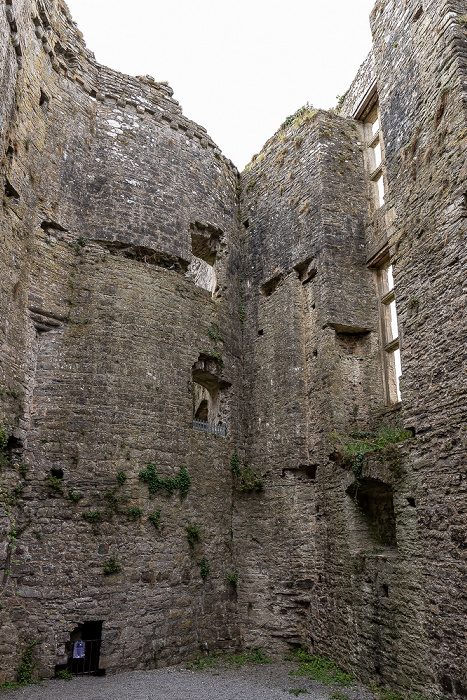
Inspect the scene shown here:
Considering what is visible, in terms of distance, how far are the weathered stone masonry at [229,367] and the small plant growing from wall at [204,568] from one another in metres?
0.04

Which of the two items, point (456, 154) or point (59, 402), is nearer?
point (456, 154)

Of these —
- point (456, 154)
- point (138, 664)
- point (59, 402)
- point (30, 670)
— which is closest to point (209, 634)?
point (138, 664)

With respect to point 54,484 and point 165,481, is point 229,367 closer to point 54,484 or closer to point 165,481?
point 165,481

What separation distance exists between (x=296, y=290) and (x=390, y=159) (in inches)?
135

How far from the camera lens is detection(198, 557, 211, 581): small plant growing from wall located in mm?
10117

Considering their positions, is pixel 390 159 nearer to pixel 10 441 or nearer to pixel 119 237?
pixel 119 237

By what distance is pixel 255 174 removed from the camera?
1437cm

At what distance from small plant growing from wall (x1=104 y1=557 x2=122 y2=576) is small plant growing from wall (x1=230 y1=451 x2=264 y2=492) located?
3222 millimetres

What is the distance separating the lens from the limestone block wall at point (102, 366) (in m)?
8.59

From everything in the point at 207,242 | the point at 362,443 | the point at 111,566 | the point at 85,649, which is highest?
the point at 207,242

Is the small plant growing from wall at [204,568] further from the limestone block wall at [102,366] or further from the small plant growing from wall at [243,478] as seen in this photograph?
the small plant growing from wall at [243,478]

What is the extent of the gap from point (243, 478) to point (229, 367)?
8.29ft

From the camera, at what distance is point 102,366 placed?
9.87 metres

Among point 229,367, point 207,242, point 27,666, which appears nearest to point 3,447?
point 27,666
